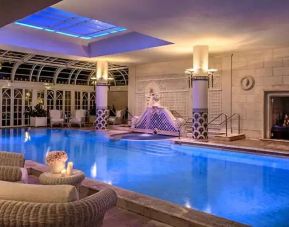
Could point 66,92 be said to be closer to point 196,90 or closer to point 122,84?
point 122,84

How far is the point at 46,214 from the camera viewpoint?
169 cm

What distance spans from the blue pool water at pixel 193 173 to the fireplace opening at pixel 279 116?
10.5 ft

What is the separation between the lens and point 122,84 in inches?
816

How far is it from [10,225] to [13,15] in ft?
12.2

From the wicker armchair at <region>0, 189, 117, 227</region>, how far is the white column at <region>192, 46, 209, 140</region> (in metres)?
8.90

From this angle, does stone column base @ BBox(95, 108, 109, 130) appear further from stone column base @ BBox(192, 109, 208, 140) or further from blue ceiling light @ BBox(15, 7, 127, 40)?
stone column base @ BBox(192, 109, 208, 140)

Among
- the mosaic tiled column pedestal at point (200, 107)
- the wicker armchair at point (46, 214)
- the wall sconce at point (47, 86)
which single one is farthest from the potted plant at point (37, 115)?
the wicker armchair at point (46, 214)

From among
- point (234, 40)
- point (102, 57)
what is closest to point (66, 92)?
point (102, 57)

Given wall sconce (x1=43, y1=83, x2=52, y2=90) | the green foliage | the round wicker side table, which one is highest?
wall sconce (x1=43, y1=83, x2=52, y2=90)

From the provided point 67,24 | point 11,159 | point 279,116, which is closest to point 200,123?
point 279,116

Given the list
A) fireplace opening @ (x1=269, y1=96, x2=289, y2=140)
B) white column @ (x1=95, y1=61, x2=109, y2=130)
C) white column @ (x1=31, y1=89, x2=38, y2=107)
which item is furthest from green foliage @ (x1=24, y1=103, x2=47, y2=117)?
fireplace opening @ (x1=269, y1=96, x2=289, y2=140)

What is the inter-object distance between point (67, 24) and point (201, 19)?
498 cm

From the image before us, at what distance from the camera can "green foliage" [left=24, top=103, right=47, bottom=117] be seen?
16812 millimetres

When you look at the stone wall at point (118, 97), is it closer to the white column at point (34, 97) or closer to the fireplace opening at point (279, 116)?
the white column at point (34, 97)
